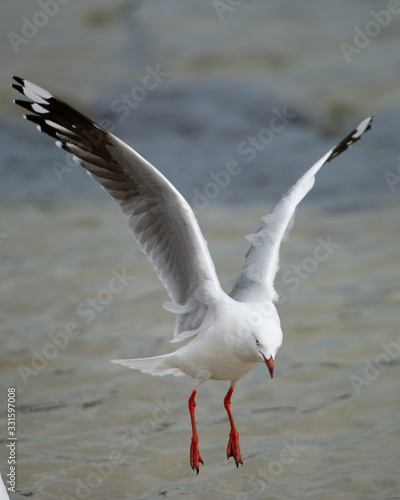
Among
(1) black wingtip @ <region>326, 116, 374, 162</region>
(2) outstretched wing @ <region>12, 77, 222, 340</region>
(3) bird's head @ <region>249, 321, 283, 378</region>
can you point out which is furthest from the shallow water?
(1) black wingtip @ <region>326, 116, 374, 162</region>

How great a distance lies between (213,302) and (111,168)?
0.92m

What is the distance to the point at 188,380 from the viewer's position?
23.4ft

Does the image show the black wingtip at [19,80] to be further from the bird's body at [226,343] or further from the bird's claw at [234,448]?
the bird's claw at [234,448]

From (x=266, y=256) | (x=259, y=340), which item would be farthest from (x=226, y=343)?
(x=266, y=256)

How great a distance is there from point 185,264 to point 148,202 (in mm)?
411

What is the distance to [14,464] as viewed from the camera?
559 cm

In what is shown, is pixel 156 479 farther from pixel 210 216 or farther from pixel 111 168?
pixel 210 216

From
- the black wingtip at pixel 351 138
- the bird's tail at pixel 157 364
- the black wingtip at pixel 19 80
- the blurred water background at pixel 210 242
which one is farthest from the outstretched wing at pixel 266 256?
the black wingtip at pixel 19 80

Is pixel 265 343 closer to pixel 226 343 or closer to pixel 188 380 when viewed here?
pixel 226 343

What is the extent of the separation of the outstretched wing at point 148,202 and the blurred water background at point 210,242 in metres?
1.34

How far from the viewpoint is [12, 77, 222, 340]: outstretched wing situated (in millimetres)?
4500

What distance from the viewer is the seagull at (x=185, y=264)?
440 cm

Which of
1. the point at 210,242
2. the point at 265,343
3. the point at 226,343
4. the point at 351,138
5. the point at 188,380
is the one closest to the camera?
the point at 265,343

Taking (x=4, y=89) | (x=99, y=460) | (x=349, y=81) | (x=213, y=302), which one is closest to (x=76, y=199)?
(x=4, y=89)
